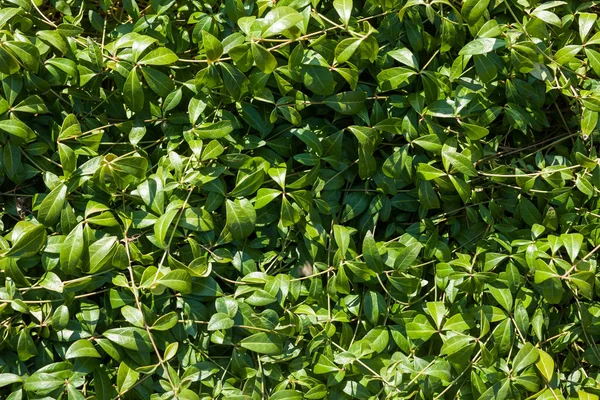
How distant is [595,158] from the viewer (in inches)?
67.9

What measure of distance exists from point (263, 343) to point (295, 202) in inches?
15.0

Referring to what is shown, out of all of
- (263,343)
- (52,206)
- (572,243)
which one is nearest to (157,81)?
(52,206)

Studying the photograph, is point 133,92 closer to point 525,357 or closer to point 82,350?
point 82,350

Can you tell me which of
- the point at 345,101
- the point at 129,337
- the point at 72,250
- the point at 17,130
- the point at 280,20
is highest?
→ the point at 280,20

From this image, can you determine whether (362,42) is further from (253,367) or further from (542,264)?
(253,367)

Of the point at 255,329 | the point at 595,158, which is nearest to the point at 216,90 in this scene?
the point at 255,329

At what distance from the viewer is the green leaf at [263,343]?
5.30ft

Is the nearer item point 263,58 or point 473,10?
point 263,58

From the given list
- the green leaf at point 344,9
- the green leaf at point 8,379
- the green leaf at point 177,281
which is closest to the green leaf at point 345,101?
the green leaf at point 344,9

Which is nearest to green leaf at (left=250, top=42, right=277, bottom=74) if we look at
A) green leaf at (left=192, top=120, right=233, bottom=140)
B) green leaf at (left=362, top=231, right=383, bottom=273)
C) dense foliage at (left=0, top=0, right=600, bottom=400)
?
dense foliage at (left=0, top=0, right=600, bottom=400)

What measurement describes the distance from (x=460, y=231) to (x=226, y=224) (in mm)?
685

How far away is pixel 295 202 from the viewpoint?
168 centimetres

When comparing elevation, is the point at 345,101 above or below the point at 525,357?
above

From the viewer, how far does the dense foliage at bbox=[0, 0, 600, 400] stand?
1607 millimetres
